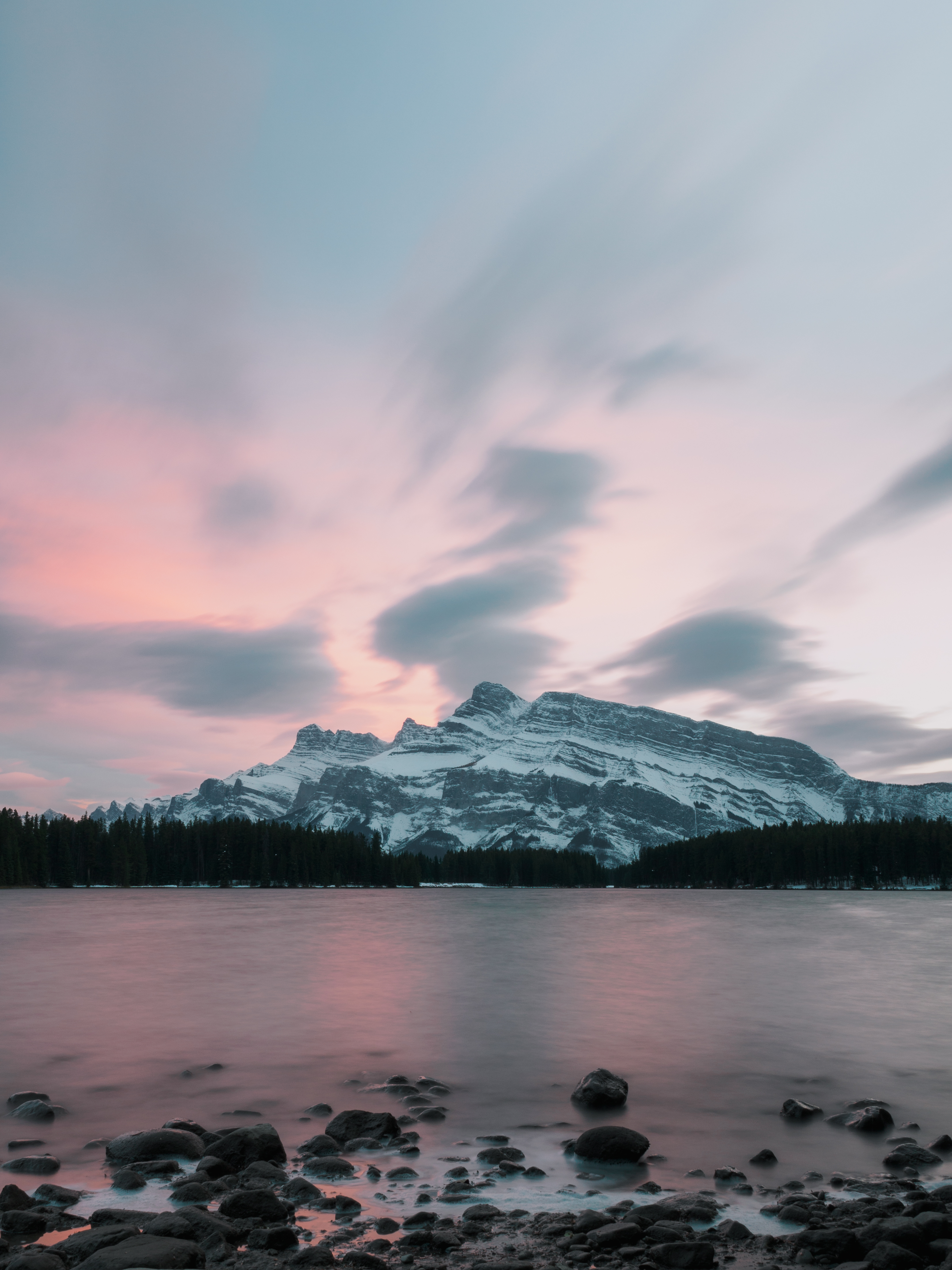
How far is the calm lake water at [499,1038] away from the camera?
1552 cm

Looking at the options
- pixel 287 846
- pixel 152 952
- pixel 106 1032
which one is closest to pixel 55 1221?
pixel 106 1032

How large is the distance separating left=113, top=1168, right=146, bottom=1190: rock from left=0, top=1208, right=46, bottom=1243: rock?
1.61m

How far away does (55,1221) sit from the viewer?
11.0 metres

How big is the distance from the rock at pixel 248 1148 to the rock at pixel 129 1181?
1.18m

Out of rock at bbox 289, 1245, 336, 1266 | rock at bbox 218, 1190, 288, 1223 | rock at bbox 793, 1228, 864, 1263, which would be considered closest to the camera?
rock at bbox 289, 1245, 336, 1266

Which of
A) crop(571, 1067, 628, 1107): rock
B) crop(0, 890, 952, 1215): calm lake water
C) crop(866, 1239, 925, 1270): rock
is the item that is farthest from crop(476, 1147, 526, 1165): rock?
crop(866, 1239, 925, 1270): rock

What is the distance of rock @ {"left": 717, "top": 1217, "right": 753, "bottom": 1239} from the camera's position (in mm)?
10477

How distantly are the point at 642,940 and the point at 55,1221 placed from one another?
56711 millimetres

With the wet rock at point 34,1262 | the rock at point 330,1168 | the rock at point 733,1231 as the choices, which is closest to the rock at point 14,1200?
the wet rock at point 34,1262

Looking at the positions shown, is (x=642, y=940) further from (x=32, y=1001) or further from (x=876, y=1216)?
(x=876, y=1216)

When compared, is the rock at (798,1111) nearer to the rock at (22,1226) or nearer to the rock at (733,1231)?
the rock at (733,1231)

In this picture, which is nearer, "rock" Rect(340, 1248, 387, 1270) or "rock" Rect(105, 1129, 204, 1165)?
"rock" Rect(340, 1248, 387, 1270)

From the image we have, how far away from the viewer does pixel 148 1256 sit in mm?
8812

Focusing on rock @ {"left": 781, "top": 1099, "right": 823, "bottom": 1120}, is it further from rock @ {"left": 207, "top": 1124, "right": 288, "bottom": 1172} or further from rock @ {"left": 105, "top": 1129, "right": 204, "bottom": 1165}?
rock @ {"left": 105, "top": 1129, "right": 204, "bottom": 1165}
